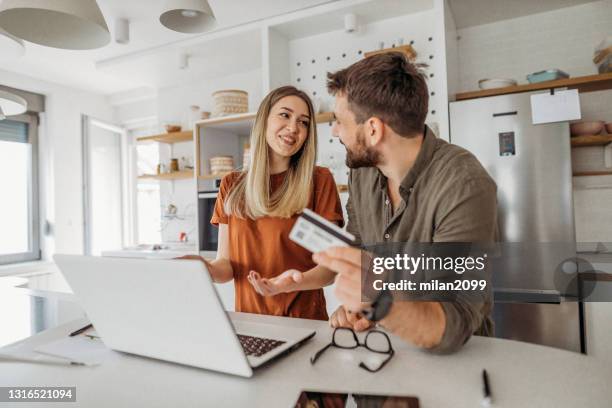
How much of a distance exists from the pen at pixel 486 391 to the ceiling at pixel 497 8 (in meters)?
2.56

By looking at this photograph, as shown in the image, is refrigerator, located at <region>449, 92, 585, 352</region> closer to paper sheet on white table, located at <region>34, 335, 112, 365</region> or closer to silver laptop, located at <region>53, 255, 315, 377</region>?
silver laptop, located at <region>53, 255, 315, 377</region>

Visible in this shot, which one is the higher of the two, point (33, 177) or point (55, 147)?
point (55, 147)

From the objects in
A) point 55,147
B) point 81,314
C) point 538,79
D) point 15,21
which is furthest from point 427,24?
point 55,147

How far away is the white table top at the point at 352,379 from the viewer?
2.17 ft

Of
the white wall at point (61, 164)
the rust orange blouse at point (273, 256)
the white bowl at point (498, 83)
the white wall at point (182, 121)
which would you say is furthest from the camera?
the white wall at point (61, 164)

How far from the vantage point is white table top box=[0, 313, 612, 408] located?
66cm

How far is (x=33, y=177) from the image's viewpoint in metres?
4.37

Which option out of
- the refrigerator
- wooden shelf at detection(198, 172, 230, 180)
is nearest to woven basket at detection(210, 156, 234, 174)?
wooden shelf at detection(198, 172, 230, 180)

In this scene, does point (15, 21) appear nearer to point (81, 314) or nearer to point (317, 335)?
point (81, 314)

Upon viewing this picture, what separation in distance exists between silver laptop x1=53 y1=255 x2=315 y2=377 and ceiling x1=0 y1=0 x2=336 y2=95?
2.06 m

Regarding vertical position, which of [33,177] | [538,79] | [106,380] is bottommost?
[106,380]

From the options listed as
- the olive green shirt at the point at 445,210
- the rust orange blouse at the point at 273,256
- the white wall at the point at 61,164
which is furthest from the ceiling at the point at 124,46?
the olive green shirt at the point at 445,210

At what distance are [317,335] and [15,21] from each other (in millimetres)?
1375

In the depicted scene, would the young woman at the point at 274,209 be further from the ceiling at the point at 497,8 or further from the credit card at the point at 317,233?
the ceiling at the point at 497,8
